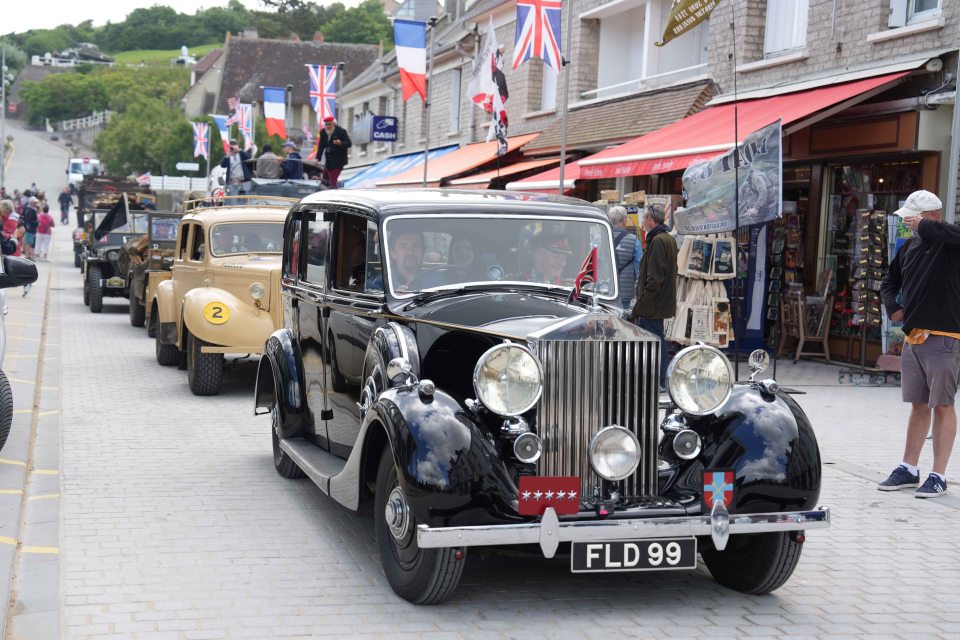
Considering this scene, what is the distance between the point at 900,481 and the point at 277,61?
6595 centimetres

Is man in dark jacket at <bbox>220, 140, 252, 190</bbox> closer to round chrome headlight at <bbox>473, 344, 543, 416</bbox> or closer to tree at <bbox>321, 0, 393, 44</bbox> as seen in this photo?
round chrome headlight at <bbox>473, 344, 543, 416</bbox>

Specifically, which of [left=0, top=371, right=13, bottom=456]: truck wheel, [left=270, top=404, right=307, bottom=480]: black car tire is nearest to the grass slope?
[left=0, top=371, right=13, bottom=456]: truck wheel

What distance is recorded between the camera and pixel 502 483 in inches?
183

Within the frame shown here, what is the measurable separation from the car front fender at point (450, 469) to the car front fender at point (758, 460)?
2.74ft

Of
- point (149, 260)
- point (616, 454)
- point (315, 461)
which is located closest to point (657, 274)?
point (315, 461)

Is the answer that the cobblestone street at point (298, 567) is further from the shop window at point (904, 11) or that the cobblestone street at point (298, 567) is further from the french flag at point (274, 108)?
the french flag at point (274, 108)

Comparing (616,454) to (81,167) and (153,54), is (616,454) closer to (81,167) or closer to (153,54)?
(81,167)

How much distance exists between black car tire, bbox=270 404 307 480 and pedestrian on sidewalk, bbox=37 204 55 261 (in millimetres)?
28144

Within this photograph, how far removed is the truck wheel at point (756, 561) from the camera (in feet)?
16.6

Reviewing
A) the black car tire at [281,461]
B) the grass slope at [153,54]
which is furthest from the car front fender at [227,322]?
the grass slope at [153,54]

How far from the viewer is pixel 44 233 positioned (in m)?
34.3

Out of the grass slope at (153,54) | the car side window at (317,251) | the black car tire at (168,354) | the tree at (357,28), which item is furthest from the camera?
the grass slope at (153,54)

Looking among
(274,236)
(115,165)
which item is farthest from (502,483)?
(115,165)

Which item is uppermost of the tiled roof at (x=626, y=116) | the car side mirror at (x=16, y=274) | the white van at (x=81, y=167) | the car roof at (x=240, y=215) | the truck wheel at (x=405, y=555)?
the white van at (x=81, y=167)
